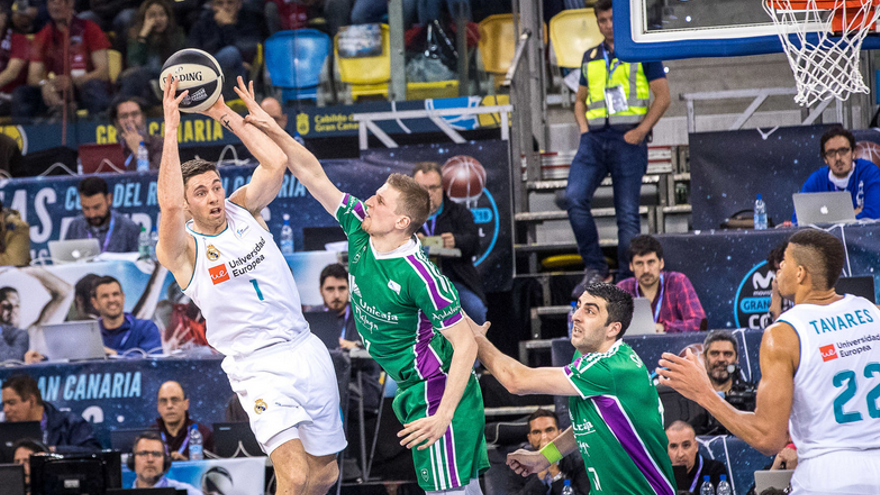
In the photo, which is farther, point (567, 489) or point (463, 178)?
point (463, 178)

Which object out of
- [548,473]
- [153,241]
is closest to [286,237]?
[153,241]

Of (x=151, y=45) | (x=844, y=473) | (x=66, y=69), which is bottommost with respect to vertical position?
(x=844, y=473)

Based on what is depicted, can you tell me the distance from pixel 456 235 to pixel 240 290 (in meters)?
3.97

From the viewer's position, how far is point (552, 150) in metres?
12.8

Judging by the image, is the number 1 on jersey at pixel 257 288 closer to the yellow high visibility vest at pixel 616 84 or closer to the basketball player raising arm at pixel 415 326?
the basketball player raising arm at pixel 415 326

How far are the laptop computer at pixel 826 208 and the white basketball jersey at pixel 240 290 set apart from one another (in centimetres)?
516

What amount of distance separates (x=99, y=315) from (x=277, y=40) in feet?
14.7

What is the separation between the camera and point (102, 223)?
9.83 m

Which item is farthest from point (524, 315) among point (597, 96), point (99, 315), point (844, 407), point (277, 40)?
point (844, 407)

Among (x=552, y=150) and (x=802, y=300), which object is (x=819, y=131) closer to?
(x=552, y=150)

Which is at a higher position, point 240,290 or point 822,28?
point 822,28

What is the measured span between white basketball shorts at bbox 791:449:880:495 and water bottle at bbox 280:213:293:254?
5874mm

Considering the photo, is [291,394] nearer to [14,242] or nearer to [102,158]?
[14,242]

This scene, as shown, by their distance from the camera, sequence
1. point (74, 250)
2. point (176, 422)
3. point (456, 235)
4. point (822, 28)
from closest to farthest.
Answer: point (822, 28) → point (176, 422) → point (456, 235) → point (74, 250)
